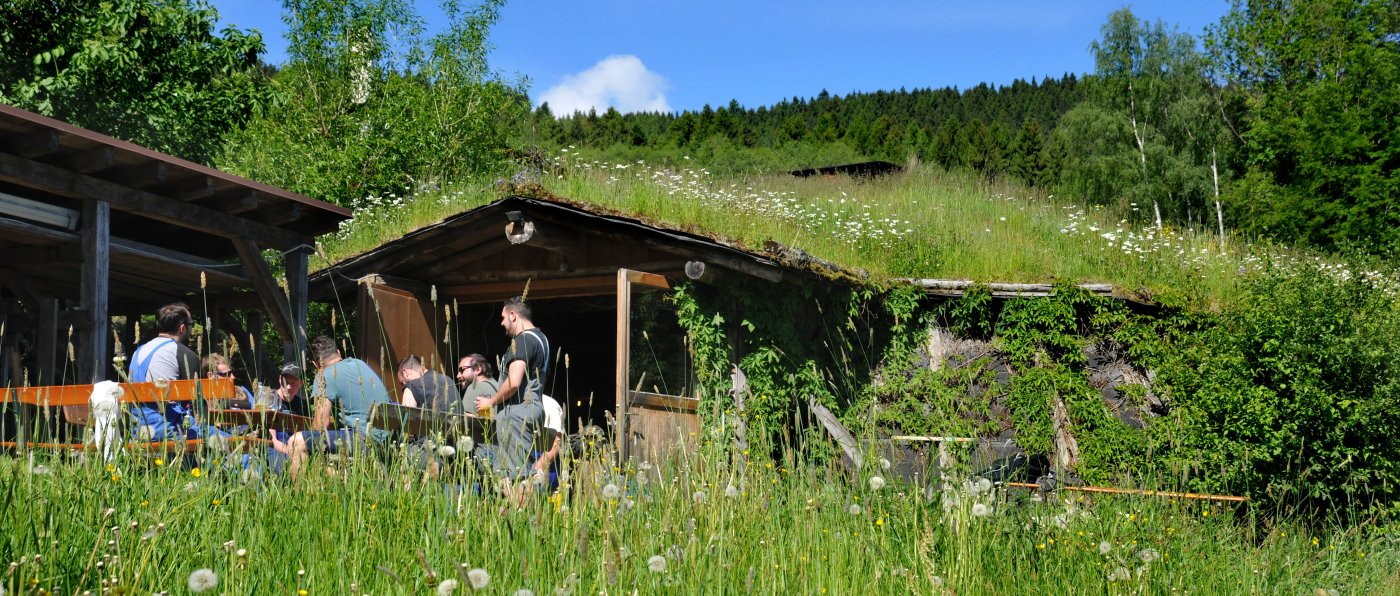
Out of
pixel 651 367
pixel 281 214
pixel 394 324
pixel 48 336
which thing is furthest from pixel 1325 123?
pixel 48 336

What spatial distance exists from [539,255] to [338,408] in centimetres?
672

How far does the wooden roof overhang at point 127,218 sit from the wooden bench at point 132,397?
203 centimetres

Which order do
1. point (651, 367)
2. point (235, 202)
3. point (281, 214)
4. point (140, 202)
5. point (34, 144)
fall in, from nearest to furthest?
1. point (34, 144)
2. point (140, 202)
3. point (235, 202)
4. point (281, 214)
5. point (651, 367)

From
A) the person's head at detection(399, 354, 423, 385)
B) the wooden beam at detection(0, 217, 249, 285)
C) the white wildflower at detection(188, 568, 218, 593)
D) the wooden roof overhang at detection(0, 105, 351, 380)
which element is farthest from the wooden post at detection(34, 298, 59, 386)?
the white wildflower at detection(188, 568, 218, 593)

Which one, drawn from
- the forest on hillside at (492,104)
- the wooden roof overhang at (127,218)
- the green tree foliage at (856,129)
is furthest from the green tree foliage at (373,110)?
the green tree foliage at (856,129)

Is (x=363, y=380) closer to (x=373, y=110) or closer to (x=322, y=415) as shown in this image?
(x=322, y=415)

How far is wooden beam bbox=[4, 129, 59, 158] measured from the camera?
7.08 meters

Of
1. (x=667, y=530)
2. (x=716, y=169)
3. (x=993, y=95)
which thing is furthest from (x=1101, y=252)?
(x=993, y=95)

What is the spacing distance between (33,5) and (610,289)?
11.6 meters

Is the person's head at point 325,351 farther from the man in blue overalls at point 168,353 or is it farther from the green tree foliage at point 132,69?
the green tree foliage at point 132,69

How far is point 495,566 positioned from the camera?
9.32ft

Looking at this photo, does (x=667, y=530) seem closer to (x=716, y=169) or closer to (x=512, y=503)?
(x=512, y=503)

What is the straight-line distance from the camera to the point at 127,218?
10141 millimetres

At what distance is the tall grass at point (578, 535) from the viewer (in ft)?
8.52
